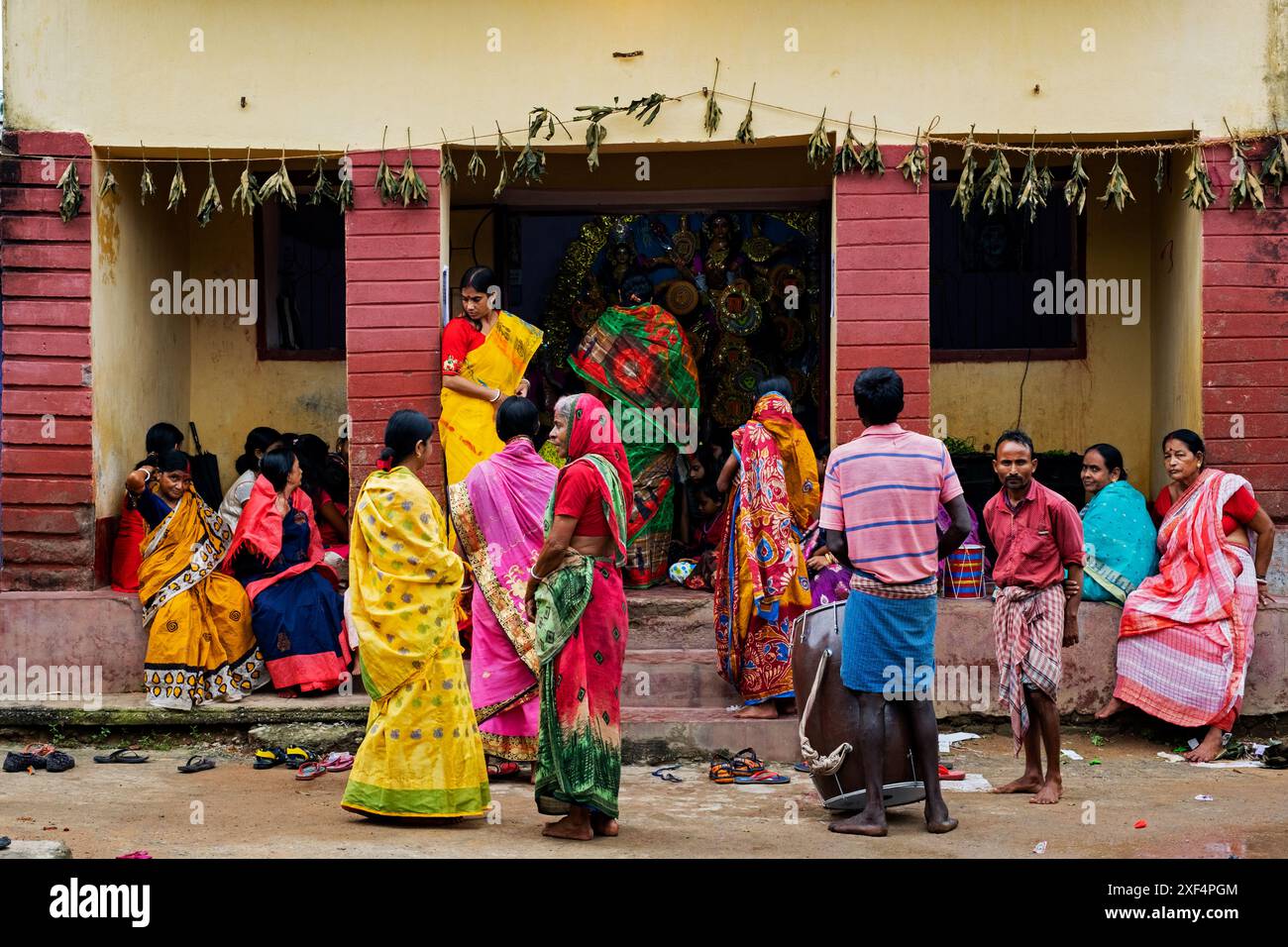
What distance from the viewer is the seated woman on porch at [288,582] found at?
8.62m

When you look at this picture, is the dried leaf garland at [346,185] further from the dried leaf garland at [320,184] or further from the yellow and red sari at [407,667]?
the yellow and red sari at [407,667]

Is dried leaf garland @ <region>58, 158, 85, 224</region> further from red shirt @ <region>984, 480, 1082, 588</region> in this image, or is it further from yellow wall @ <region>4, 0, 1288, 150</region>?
red shirt @ <region>984, 480, 1082, 588</region>

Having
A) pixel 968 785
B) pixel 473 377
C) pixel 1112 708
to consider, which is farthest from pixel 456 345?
pixel 1112 708

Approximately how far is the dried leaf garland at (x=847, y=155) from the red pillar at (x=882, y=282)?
5cm

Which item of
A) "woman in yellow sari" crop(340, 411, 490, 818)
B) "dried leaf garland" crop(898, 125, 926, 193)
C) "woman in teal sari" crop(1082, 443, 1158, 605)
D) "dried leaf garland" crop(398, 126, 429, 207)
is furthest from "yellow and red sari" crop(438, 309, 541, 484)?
"woman in teal sari" crop(1082, 443, 1158, 605)

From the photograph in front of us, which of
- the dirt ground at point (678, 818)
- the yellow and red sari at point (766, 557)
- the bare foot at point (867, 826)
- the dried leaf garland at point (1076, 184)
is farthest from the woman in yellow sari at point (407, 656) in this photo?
the dried leaf garland at point (1076, 184)

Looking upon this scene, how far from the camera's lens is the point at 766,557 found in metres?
8.06

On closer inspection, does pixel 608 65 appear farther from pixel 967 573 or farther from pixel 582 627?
pixel 582 627

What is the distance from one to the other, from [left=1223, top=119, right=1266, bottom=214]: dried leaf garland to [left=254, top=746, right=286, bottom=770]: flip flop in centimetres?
604

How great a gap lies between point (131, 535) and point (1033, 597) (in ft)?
17.1

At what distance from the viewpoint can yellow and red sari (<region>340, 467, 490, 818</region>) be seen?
635cm

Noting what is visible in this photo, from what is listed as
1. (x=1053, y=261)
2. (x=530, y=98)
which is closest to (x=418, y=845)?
(x=530, y=98)

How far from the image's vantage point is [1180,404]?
9.18 meters

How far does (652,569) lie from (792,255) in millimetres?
2525
